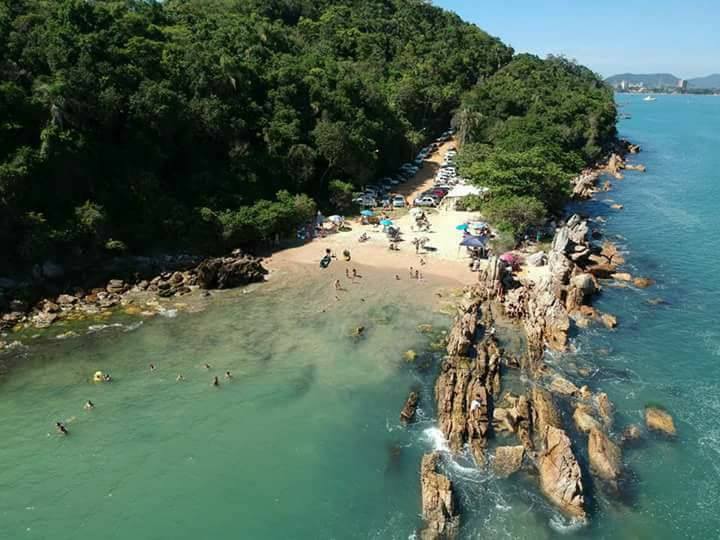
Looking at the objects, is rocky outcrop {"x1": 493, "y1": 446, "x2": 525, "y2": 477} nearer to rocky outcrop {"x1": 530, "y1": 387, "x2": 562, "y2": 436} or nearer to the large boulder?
rocky outcrop {"x1": 530, "y1": 387, "x2": 562, "y2": 436}

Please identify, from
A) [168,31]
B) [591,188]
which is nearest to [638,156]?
[591,188]

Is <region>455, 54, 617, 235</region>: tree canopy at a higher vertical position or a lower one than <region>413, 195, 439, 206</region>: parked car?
higher

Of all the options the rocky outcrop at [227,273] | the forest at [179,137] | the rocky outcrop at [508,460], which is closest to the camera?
the rocky outcrop at [508,460]

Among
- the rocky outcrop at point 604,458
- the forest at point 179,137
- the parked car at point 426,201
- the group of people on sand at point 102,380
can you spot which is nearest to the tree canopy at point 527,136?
the forest at point 179,137

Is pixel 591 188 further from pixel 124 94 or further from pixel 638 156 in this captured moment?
pixel 124 94

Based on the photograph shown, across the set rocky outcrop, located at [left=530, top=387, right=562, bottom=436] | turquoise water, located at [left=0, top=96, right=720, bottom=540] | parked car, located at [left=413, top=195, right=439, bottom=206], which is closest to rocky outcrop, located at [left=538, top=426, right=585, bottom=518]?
turquoise water, located at [left=0, top=96, right=720, bottom=540]

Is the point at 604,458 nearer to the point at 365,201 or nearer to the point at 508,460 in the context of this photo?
the point at 508,460

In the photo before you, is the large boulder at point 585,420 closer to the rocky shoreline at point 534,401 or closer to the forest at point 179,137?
the rocky shoreline at point 534,401

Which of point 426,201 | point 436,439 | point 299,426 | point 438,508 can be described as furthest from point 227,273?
point 426,201
